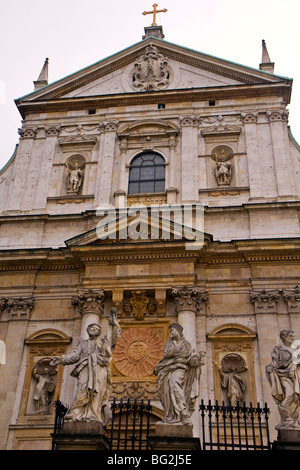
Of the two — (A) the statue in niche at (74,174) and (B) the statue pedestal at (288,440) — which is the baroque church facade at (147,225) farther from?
(B) the statue pedestal at (288,440)

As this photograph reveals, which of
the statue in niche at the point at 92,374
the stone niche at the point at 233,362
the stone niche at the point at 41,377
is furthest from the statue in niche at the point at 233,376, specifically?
the statue in niche at the point at 92,374

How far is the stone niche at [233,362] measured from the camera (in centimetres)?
1356

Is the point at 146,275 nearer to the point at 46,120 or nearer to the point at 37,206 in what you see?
the point at 37,206

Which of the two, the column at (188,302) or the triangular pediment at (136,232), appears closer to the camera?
the column at (188,302)

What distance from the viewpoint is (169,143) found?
59.9 ft

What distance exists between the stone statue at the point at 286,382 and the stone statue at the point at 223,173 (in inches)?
325

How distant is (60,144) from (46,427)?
Result: 9.42 metres

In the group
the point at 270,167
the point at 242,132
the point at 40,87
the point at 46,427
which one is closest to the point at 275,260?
the point at 270,167

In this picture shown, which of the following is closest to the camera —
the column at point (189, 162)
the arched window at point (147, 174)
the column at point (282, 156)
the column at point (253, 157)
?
the column at point (282, 156)

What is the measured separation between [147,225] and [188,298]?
242 cm

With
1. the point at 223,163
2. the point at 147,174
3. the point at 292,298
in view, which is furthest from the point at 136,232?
the point at 292,298

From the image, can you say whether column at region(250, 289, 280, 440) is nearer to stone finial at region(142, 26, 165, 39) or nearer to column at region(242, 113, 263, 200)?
column at region(242, 113, 263, 200)

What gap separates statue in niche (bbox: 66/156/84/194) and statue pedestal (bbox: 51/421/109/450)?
10125 mm

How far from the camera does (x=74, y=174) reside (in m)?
18.0
